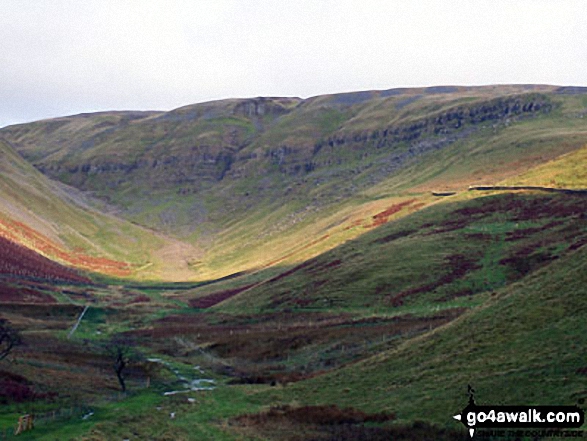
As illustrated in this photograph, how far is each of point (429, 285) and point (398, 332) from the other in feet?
87.6

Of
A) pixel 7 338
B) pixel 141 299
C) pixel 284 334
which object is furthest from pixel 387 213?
pixel 7 338

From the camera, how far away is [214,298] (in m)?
135

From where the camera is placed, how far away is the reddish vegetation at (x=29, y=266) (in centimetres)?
15125

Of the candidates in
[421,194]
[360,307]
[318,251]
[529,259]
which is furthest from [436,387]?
[421,194]

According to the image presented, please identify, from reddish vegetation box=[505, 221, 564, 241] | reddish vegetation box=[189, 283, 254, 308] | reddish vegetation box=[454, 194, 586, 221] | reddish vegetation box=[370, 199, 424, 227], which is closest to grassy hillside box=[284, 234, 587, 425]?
reddish vegetation box=[505, 221, 564, 241]

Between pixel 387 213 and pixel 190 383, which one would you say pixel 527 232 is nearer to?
pixel 387 213

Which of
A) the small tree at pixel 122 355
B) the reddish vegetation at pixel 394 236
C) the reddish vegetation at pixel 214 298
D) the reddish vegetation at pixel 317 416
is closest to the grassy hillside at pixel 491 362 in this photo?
the reddish vegetation at pixel 317 416

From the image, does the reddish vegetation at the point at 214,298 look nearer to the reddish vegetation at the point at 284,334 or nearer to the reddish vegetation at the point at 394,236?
the reddish vegetation at the point at 284,334

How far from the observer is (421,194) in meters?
183

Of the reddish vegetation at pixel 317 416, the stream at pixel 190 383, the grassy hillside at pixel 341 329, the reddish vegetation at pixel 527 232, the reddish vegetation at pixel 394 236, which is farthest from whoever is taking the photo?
the reddish vegetation at pixel 394 236

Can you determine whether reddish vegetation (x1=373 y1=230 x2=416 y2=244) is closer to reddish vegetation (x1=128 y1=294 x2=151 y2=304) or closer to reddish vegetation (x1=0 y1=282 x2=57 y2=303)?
reddish vegetation (x1=128 y1=294 x2=151 y2=304)

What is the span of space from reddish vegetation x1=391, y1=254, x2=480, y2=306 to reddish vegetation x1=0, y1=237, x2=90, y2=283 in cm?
9272

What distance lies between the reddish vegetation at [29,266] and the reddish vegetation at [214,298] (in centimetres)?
4100

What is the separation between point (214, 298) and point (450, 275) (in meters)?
54.8
